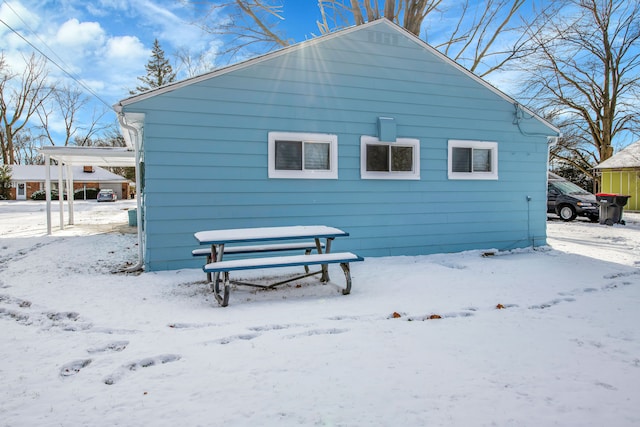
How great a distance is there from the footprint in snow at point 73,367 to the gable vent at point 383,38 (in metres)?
6.53

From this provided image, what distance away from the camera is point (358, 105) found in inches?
276

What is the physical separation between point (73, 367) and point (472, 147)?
7.40m

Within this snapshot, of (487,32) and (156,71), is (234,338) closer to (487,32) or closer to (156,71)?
(487,32)

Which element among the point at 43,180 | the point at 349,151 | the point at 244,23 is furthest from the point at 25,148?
the point at 349,151

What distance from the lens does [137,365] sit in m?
2.83

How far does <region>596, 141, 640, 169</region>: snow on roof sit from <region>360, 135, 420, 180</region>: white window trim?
1606 cm

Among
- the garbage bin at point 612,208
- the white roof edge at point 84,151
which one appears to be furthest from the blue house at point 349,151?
the garbage bin at point 612,208

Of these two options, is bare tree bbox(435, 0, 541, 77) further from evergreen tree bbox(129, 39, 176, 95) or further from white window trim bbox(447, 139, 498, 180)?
evergreen tree bbox(129, 39, 176, 95)

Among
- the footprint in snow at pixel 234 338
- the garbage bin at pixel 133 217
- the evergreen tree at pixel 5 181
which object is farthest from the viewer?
the evergreen tree at pixel 5 181

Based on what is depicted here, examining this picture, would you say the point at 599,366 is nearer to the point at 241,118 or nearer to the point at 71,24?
the point at 241,118

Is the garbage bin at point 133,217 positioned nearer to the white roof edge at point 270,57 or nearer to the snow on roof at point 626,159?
the white roof edge at point 270,57

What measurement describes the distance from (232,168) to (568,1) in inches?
776

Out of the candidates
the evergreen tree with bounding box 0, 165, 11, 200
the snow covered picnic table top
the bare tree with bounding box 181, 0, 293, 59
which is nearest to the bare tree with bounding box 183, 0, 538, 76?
the bare tree with bounding box 181, 0, 293, 59

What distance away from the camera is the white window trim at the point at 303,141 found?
6488 mm
